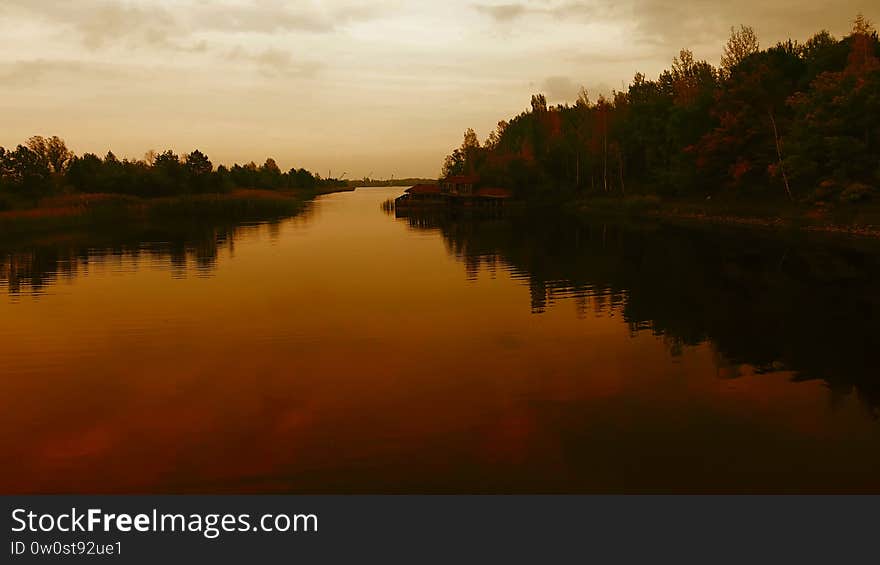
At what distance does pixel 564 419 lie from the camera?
13.2 metres

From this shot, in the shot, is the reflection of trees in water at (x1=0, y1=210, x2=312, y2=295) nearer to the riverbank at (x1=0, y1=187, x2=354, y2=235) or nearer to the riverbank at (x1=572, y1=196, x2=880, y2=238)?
the riverbank at (x1=0, y1=187, x2=354, y2=235)

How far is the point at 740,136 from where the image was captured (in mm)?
64375

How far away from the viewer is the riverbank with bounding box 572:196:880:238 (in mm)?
48156

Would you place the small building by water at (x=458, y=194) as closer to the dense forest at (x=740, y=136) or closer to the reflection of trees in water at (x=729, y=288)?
the dense forest at (x=740, y=136)

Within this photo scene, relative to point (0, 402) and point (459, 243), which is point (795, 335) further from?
point (459, 243)

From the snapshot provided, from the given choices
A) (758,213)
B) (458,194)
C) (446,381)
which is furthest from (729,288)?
(458,194)

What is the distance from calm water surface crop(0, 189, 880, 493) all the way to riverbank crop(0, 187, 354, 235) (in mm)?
41322

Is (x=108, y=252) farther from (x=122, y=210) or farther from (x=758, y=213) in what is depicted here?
(x=758, y=213)

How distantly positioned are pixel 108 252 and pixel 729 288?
4315 centimetres

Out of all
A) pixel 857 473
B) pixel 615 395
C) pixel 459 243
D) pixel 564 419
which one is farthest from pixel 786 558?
pixel 459 243

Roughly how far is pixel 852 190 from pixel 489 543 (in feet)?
168

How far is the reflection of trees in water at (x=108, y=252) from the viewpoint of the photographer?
35.9m

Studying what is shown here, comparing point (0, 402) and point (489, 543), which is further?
point (0, 402)

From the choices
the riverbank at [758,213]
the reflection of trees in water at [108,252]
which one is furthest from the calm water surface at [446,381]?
the riverbank at [758,213]
